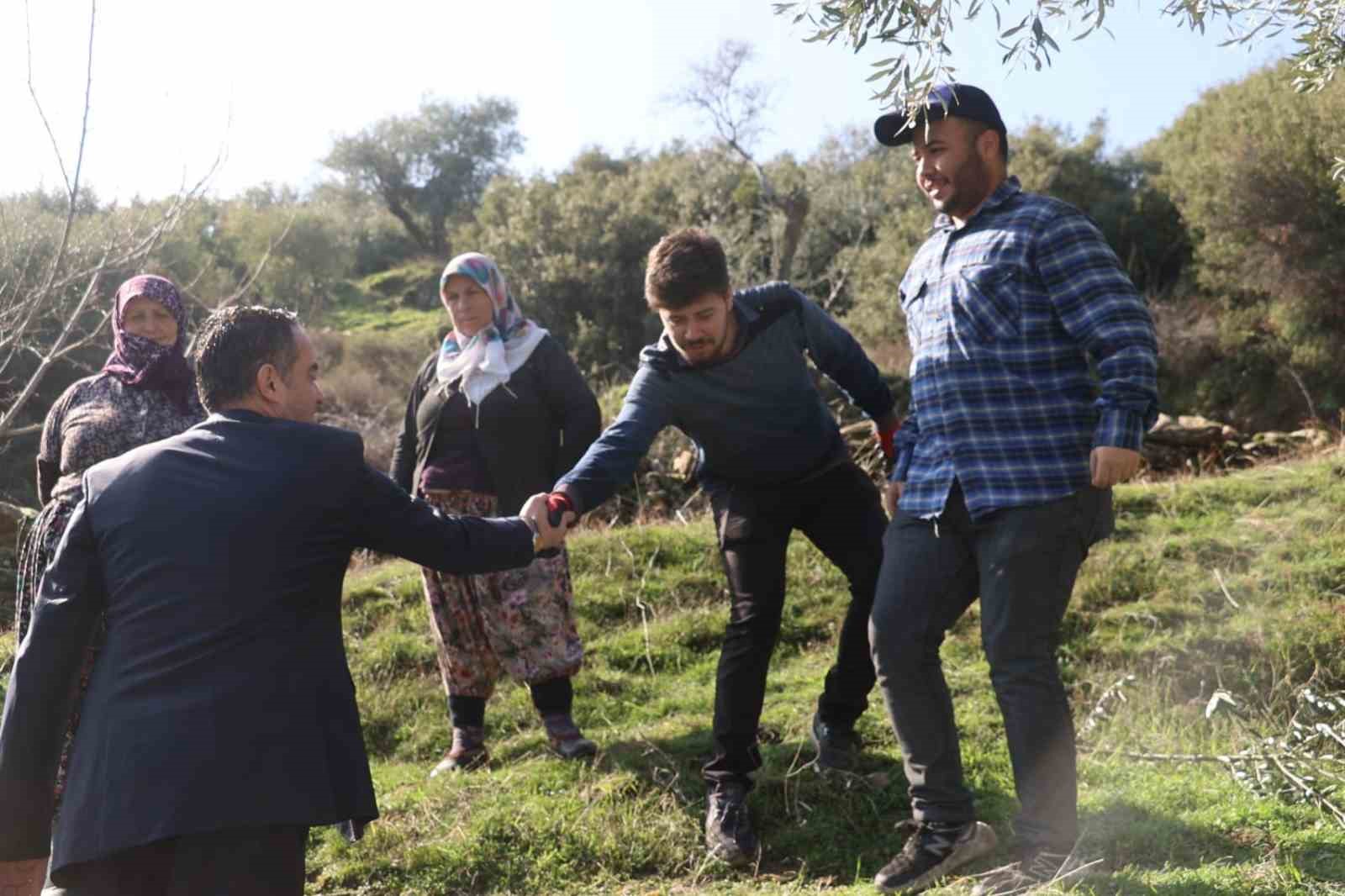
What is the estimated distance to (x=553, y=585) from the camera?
18.6 feet

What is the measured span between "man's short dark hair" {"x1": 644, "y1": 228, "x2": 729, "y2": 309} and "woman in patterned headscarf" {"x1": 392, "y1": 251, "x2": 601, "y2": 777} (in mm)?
1199

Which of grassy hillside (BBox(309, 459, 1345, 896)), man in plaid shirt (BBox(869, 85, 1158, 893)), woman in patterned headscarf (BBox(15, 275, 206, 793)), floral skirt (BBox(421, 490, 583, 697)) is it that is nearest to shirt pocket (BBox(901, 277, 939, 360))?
man in plaid shirt (BBox(869, 85, 1158, 893))

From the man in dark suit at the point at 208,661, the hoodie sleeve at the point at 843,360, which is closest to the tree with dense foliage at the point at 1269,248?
the hoodie sleeve at the point at 843,360

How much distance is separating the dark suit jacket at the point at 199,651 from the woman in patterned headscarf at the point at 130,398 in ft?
6.07

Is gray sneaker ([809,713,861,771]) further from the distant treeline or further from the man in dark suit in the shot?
the distant treeline

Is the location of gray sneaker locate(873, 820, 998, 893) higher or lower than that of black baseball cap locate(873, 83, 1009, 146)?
lower

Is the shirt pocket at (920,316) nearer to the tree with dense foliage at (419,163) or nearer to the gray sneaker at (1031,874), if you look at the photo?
the gray sneaker at (1031,874)

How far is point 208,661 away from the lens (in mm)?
2828

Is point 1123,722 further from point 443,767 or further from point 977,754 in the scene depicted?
point 443,767

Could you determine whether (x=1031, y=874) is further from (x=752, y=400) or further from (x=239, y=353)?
(x=239, y=353)

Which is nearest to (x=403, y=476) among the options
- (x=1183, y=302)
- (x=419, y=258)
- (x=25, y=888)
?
(x=25, y=888)

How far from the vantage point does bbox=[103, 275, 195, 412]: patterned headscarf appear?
15.9 feet

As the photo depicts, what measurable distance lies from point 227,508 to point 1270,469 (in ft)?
25.8

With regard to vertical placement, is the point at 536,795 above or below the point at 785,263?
below
